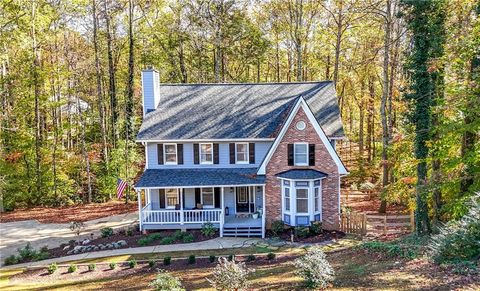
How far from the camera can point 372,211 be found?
26062 millimetres

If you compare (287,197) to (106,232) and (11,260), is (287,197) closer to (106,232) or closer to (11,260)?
(106,232)

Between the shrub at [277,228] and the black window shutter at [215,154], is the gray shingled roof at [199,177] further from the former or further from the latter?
the shrub at [277,228]

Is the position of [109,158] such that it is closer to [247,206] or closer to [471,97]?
[247,206]

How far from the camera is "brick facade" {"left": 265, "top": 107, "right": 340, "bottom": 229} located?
21.2 metres

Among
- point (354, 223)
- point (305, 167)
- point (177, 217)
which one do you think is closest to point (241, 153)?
point (305, 167)

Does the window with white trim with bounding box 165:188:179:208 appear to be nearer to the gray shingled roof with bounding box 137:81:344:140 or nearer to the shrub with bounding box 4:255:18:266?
the gray shingled roof with bounding box 137:81:344:140

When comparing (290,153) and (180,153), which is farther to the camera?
(180,153)

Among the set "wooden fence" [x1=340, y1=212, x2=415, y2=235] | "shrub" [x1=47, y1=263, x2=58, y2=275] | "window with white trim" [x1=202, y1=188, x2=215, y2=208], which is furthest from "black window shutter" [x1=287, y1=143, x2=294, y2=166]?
"shrub" [x1=47, y1=263, x2=58, y2=275]

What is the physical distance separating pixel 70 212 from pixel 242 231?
1486 centimetres

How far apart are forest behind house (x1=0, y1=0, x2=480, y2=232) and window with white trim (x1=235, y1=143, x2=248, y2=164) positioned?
884 centimetres

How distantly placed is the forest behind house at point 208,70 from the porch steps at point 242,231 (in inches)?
321

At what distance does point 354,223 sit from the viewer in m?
20.6

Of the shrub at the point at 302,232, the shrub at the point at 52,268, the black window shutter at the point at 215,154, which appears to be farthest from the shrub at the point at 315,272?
the black window shutter at the point at 215,154

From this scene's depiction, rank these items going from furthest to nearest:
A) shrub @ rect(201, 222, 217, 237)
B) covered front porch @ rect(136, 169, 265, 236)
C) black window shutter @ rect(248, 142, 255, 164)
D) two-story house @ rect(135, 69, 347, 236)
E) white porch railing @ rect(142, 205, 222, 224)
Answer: black window shutter @ rect(248, 142, 255, 164), white porch railing @ rect(142, 205, 222, 224), covered front porch @ rect(136, 169, 265, 236), two-story house @ rect(135, 69, 347, 236), shrub @ rect(201, 222, 217, 237)
